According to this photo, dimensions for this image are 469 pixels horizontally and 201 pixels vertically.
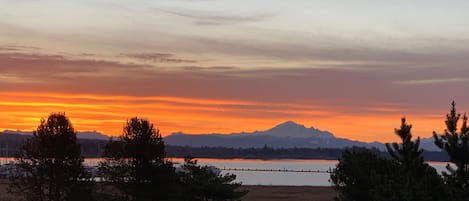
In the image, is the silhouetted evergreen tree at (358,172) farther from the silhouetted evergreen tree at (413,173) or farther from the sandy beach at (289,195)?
the sandy beach at (289,195)

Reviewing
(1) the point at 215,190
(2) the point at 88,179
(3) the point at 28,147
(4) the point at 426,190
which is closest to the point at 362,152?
(1) the point at 215,190

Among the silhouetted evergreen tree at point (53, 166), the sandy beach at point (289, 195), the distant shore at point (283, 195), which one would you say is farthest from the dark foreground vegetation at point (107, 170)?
the sandy beach at point (289, 195)

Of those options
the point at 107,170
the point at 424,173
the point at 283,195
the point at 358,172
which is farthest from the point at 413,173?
the point at 283,195

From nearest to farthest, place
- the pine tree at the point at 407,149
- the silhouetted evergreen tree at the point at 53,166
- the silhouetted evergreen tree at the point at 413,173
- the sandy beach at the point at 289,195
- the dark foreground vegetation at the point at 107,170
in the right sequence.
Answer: the silhouetted evergreen tree at the point at 413,173
the pine tree at the point at 407,149
the dark foreground vegetation at the point at 107,170
the silhouetted evergreen tree at the point at 53,166
the sandy beach at the point at 289,195

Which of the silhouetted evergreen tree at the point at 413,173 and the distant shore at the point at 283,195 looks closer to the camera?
the silhouetted evergreen tree at the point at 413,173

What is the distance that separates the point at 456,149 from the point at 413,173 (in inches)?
80.6

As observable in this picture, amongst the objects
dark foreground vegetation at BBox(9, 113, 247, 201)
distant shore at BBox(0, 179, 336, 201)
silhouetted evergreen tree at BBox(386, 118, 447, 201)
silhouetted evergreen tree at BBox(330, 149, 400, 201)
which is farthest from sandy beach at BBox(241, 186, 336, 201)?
silhouetted evergreen tree at BBox(386, 118, 447, 201)

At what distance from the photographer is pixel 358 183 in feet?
120

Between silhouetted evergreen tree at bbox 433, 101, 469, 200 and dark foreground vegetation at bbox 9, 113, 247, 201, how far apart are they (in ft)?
44.4

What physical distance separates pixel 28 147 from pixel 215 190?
9.28m

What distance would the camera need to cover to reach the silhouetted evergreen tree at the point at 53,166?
3747cm

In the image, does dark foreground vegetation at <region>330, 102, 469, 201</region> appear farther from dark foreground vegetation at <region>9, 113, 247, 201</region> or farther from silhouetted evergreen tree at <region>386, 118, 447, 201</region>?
dark foreground vegetation at <region>9, 113, 247, 201</region>

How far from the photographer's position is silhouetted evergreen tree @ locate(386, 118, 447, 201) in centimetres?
2709

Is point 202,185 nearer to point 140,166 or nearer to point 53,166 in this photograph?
point 140,166
